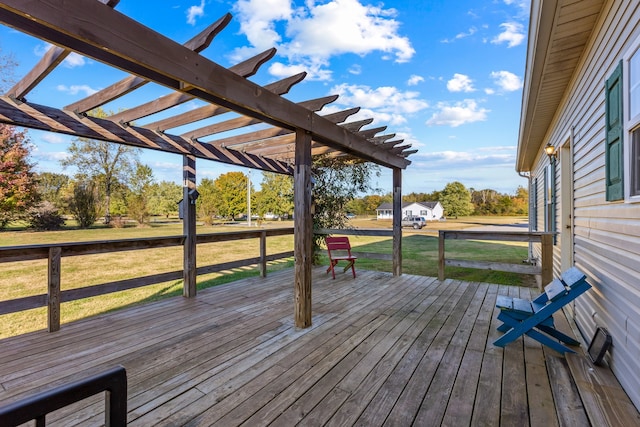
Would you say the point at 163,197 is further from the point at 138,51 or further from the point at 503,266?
the point at 138,51

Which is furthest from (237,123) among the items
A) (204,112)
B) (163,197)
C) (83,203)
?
(163,197)

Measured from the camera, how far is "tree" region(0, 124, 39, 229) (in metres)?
9.90

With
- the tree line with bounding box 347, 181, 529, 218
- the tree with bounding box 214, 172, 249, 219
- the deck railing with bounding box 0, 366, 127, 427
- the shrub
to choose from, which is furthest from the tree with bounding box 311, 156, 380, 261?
the tree line with bounding box 347, 181, 529, 218

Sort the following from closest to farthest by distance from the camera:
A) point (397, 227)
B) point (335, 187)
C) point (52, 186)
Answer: point (397, 227) → point (335, 187) → point (52, 186)

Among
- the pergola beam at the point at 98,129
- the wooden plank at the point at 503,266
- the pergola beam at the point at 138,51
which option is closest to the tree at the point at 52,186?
the pergola beam at the point at 98,129

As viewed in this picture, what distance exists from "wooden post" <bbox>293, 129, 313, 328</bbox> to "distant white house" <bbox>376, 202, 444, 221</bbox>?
39.4 meters

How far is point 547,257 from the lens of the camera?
424 cm

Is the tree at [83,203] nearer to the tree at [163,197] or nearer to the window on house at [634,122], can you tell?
the tree at [163,197]

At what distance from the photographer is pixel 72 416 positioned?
1.73m

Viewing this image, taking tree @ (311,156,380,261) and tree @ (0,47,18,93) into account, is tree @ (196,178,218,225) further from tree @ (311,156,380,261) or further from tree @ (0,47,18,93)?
tree @ (311,156,380,261)

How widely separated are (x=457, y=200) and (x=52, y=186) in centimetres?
4252

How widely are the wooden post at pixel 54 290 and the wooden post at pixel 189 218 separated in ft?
4.55

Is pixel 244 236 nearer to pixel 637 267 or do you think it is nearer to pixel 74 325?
→ pixel 74 325

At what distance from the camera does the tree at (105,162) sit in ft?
51.3
